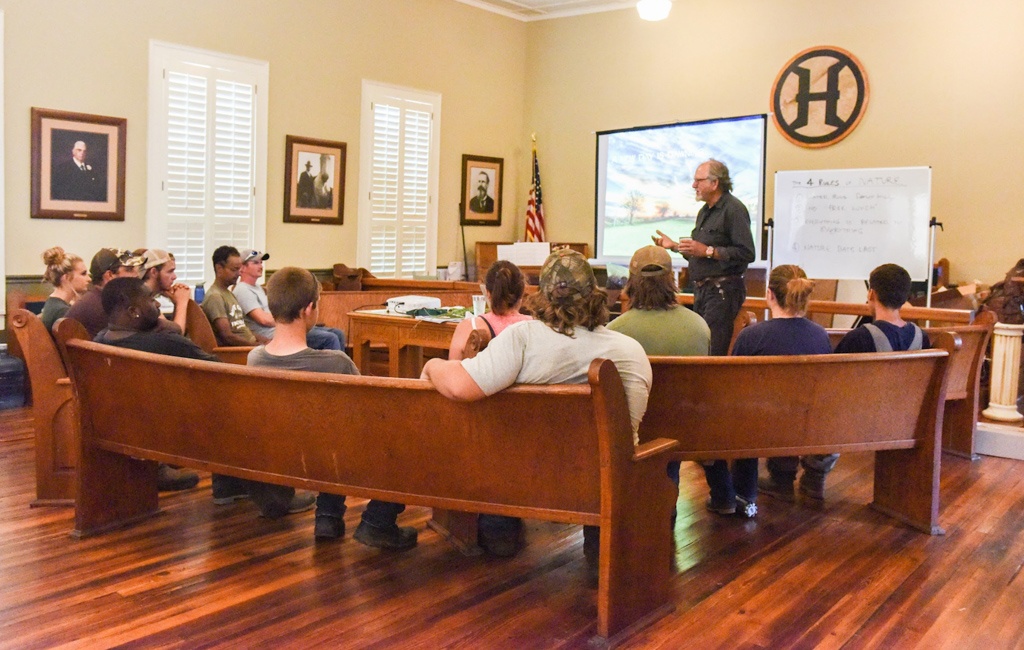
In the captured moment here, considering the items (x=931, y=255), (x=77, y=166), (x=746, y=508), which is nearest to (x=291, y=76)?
(x=77, y=166)

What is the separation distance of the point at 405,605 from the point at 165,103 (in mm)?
5779

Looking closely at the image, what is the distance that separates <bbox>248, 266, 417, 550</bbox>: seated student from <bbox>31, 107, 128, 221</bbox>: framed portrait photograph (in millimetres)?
4333

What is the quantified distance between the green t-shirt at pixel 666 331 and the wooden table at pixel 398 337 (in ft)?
7.33

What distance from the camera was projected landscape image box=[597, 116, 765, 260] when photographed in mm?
8414

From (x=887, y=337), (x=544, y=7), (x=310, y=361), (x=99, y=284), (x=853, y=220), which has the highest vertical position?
(x=544, y=7)

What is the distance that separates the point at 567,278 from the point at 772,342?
5.02 ft

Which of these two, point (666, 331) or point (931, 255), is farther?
point (931, 255)

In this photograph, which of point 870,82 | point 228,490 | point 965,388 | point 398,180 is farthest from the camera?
point 398,180

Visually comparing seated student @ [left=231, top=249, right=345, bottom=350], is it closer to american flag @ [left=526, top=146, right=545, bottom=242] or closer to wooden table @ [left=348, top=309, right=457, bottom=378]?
wooden table @ [left=348, top=309, right=457, bottom=378]

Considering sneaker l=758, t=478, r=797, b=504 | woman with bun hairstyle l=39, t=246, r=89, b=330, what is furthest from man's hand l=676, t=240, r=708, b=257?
woman with bun hairstyle l=39, t=246, r=89, b=330

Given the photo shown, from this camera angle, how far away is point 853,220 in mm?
7621

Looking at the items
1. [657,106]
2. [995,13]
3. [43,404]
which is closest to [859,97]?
[995,13]

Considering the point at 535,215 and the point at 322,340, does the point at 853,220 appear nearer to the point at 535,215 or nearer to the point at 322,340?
the point at 535,215

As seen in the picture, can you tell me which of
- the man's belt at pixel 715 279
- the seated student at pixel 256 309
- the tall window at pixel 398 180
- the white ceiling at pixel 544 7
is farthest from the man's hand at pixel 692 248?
the white ceiling at pixel 544 7
